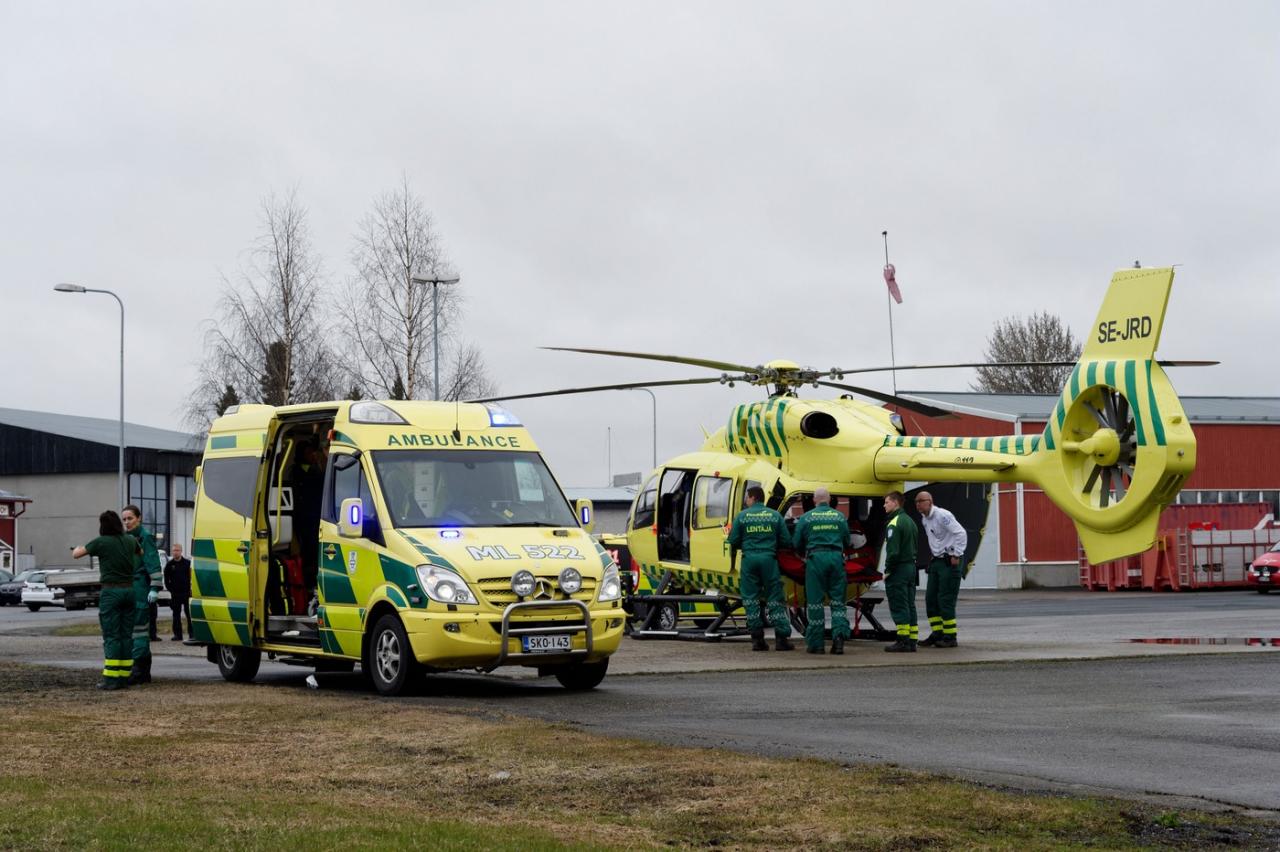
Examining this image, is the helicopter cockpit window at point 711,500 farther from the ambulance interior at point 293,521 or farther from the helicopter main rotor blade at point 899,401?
the ambulance interior at point 293,521

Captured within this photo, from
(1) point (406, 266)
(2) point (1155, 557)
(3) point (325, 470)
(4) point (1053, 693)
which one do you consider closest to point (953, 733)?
(4) point (1053, 693)

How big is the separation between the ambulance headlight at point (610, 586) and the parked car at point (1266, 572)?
96.4 ft

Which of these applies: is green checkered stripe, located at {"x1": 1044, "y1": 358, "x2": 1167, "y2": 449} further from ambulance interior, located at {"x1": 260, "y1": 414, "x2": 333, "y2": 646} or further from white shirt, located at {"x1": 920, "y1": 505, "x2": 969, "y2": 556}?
ambulance interior, located at {"x1": 260, "y1": 414, "x2": 333, "y2": 646}

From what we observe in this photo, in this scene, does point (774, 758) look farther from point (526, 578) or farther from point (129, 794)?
point (526, 578)

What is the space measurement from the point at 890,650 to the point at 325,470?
7316mm

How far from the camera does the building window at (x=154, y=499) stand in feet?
247

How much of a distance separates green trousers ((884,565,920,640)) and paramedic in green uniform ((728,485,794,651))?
4.24ft

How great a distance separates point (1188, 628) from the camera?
24031mm

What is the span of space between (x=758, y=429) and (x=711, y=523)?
155 centimetres

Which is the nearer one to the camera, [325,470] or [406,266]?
[325,470]

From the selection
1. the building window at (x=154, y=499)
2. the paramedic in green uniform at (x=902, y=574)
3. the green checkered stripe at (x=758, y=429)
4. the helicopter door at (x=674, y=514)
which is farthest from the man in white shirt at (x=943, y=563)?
the building window at (x=154, y=499)

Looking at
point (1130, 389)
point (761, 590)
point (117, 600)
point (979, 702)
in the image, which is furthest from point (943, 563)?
point (117, 600)

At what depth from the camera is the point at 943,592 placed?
19.7 meters

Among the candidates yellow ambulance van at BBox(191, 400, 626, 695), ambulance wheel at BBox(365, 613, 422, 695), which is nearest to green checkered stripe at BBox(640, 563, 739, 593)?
yellow ambulance van at BBox(191, 400, 626, 695)
